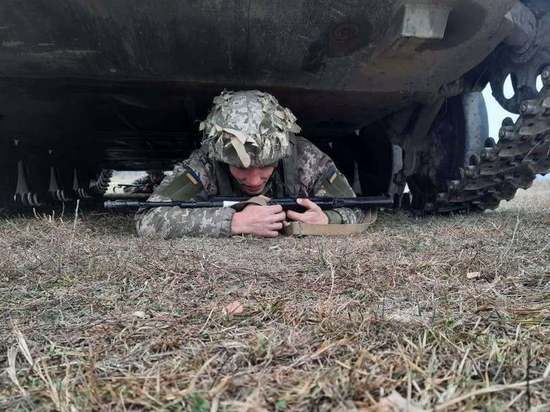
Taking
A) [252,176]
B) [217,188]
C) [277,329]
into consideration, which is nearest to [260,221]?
[252,176]

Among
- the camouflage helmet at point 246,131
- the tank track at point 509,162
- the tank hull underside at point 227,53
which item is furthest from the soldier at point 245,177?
the tank track at point 509,162

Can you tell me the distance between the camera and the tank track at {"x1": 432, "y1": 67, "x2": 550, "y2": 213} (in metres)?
2.60

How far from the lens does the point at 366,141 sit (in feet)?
14.0

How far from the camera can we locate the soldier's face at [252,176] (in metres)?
2.82

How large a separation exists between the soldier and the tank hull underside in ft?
0.84

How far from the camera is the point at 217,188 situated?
3051 mm

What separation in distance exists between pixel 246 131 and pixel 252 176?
278 millimetres

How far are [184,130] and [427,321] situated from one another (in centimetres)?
319

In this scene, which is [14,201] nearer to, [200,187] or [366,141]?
[200,187]

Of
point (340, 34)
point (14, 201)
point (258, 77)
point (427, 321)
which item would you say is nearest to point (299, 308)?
point (427, 321)

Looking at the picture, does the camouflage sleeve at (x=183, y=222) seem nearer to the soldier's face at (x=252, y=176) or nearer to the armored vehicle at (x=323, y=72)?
the soldier's face at (x=252, y=176)

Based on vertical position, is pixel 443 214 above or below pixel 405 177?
below

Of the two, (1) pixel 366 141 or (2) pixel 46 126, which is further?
(1) pixel 366 141

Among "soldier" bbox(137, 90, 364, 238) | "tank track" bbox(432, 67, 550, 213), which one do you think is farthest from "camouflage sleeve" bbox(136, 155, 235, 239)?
"tank track" bbox(432, 67, 550, 213)
